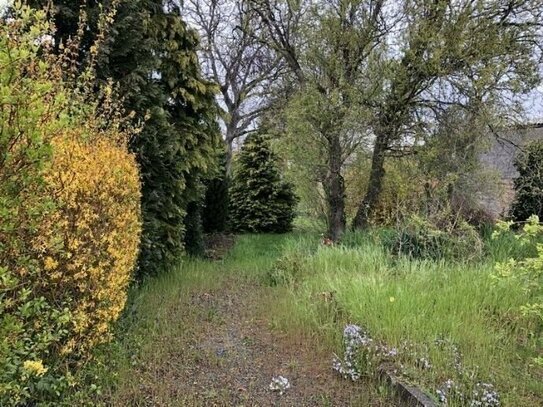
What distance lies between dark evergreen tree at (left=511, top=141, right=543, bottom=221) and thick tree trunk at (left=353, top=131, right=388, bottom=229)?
7.66 feet

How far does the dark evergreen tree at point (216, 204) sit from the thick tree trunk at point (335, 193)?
2933mm

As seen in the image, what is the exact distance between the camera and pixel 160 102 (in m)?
4.68

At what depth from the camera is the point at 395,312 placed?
3.25 m

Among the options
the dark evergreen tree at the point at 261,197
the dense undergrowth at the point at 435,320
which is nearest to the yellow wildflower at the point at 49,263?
the dense undergrowth at the point at 435,320

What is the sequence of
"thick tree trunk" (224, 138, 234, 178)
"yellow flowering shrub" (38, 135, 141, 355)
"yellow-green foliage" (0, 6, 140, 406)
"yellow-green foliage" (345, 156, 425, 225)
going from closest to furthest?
1. "yellow-green foliage" (0, 6, 140, 406)
2. "yellow flowering shrub" (38, 135, 141, 355)
3. "yellow-green foliage" (345, 156, 425, 225)
4. "thick tree trunk" (224, 138, 234, 178)

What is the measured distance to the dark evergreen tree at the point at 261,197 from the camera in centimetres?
1138

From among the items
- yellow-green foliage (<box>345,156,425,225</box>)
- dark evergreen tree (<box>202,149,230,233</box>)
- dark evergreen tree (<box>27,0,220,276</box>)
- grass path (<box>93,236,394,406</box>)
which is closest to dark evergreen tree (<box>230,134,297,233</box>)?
dark evergreen tree (<box>202,149,230,233</box>)

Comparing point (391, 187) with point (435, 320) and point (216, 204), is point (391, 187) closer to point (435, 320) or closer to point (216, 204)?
point (216, 204)

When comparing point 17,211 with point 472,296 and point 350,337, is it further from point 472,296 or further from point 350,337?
point 472,296

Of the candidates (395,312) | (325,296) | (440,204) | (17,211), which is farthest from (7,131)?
(440,204)

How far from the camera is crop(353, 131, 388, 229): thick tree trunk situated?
7.29 metres

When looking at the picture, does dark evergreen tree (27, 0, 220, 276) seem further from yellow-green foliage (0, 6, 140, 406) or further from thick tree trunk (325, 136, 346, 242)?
thick tree trunk (325, 136, 346, 242)

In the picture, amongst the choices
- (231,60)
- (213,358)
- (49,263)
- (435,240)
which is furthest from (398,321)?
(231,60)

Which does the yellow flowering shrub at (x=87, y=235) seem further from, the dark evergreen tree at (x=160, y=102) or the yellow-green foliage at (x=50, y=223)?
the dark evergreen tree at (x=160, y=102)
